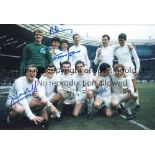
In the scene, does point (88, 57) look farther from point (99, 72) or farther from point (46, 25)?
point (46, 25)

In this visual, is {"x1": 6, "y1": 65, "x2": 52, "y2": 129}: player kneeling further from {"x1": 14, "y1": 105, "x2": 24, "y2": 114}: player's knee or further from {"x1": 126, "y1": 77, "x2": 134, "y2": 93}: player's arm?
{"x1": 126, "y1": 77, "x2": 134, "y2": 93}: player's arm

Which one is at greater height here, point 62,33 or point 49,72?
point 62,33

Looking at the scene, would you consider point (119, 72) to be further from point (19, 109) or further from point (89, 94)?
point (19, 109)

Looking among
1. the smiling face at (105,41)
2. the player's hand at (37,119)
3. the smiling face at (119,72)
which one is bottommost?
the player's hand at (37,119)

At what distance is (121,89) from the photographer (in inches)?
196

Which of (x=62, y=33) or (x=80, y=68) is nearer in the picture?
(x=80, y=68)

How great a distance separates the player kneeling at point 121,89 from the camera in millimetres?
4910

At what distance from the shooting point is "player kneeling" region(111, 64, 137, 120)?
16.1 ft

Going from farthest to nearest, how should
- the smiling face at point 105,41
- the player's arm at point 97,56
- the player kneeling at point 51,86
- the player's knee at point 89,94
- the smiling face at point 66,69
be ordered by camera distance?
the player's arm at point 97,56 → the smiling face at point 105,41 → the smiling face at point 66,69 → the player's knee at point 89,94 → the player kneeling at point 51,86

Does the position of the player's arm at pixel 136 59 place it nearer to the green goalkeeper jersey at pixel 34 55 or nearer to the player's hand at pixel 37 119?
the green goalkeeper jersey at pixel 34 55
